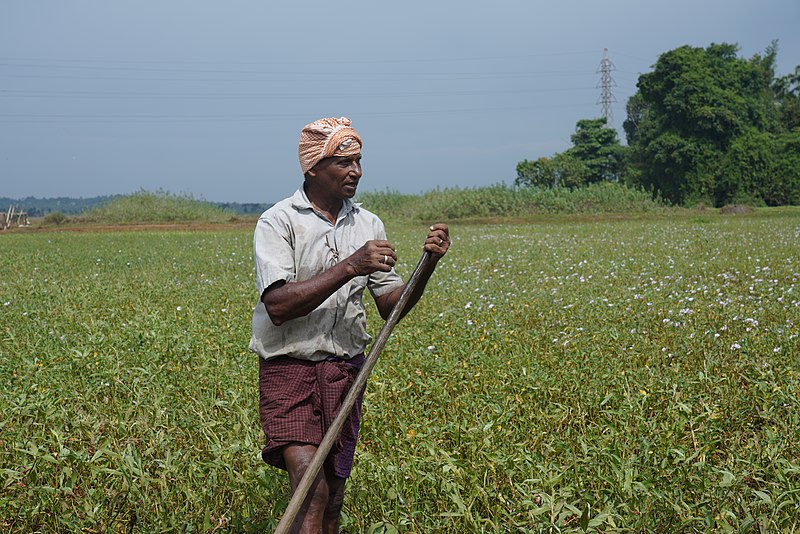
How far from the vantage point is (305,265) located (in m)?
2.83

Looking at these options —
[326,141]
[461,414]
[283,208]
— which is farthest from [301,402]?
[461,414]

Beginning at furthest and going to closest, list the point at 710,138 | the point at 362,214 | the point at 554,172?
the point at 554,172, the point at 710,138, the point at 362,214

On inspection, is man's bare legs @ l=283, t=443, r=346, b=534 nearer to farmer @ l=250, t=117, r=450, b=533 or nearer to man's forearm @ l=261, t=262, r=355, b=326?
farmer @ l=250, t=117, r=450, b=533

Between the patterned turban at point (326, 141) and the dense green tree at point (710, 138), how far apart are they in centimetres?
4439

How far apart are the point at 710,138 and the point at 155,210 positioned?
3006 cm

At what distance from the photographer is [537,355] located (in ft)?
19.8

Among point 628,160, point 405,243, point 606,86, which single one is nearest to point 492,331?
point 405,243

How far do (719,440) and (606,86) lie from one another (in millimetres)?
69730

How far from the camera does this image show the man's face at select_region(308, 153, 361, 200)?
279 centimetres

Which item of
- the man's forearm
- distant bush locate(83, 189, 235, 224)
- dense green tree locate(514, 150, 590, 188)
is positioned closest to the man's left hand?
the man's forearm

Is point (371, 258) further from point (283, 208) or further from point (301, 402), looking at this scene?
point (301, 402)

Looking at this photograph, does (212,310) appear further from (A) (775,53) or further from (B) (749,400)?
(A) (775,53)

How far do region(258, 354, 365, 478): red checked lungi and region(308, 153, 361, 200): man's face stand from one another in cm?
61

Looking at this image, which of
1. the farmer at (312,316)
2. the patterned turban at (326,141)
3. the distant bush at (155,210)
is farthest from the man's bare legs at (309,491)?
the distant bush at (155,210)
